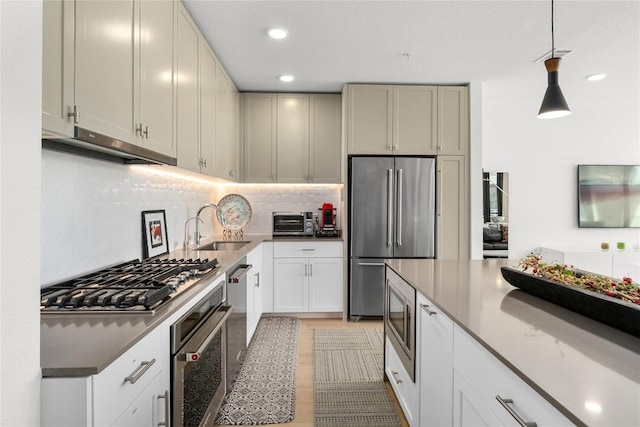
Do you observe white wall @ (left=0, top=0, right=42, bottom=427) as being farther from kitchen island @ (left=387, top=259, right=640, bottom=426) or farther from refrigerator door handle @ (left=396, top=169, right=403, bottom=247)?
refrigerator door handle @ (left=396, top=169, right=403, bottom=247)

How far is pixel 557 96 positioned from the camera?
72.8 inches

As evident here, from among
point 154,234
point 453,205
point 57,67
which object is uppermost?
point 57,67

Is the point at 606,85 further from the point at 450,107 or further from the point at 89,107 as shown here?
the point at 89,107

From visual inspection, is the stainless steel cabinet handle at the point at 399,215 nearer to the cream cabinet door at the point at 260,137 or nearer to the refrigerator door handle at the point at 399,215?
the refrigerator door handle at the point at 399,215

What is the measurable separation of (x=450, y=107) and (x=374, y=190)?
4.02 feet

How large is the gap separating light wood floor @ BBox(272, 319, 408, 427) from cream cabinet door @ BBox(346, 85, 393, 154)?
1839mm

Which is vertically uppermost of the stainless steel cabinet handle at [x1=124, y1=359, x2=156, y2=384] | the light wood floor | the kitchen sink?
the kitchen sink

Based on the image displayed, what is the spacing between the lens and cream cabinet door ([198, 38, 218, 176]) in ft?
8.57

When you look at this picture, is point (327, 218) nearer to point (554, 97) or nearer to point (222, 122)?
point (222, 122)

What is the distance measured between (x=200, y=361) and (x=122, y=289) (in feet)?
1.50

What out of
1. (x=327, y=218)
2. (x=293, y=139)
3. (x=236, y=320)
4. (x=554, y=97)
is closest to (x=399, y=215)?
(x=327, y=218)

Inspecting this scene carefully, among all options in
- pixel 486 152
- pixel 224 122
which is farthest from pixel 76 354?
pixel 486 152

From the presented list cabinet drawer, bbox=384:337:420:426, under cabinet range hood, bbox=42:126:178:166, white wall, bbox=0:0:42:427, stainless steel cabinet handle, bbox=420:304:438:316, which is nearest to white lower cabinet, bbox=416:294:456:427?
stainless steel cabinet handle, bbox=420:304:438:316

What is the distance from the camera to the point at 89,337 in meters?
0.98
